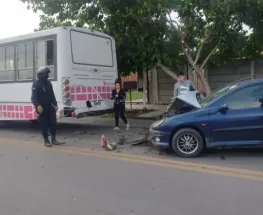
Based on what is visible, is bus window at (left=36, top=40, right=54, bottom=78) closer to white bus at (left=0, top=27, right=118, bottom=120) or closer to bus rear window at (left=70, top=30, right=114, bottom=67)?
white bus at (left=0, top=27, right=118, bottom=120)

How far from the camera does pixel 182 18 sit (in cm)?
1112

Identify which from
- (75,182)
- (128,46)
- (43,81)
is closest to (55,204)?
(75,182)

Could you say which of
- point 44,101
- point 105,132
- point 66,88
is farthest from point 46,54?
point 105,132

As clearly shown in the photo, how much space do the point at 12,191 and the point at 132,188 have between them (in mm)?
1691

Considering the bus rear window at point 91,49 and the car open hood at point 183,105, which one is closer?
the car open hood at point 183,105

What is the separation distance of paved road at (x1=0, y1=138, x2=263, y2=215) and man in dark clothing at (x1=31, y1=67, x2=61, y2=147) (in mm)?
1437

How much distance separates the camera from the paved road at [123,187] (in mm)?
4301

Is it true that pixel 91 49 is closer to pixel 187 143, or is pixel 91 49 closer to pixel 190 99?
pixel 190 99

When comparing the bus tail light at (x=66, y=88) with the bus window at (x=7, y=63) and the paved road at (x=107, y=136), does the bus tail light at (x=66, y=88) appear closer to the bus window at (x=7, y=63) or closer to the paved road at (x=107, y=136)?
the paved road at (x=107, y=136)

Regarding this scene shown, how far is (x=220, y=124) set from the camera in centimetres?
652

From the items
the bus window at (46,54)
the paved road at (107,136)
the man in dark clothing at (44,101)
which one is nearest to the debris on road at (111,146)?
the paved road at (107,136)

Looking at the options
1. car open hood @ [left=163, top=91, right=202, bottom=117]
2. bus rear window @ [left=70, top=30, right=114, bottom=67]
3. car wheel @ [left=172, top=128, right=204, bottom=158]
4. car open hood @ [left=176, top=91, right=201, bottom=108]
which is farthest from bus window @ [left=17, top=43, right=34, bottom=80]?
car wheel @ [left=172, top=128, right=204, bottom=158]

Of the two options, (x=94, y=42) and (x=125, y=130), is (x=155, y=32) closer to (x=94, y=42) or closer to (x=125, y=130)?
(x=94, y=42)

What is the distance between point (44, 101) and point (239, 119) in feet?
14.4
